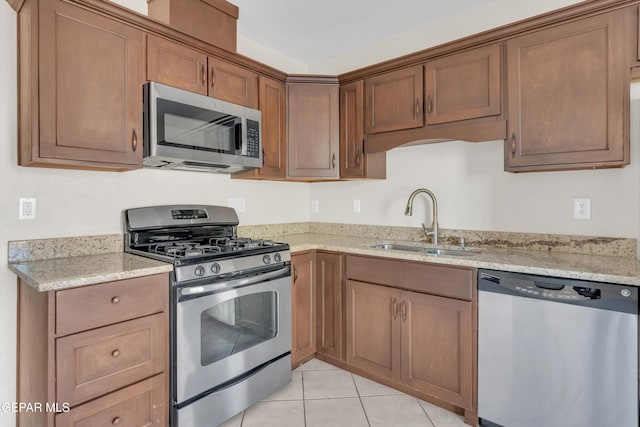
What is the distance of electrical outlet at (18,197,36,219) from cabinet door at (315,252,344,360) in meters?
1.67

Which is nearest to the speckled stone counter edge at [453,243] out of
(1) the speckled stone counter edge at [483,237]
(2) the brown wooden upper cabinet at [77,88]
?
(1) the speckled stone counter edge at [483,237]

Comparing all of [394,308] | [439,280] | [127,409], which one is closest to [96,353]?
[127,409]

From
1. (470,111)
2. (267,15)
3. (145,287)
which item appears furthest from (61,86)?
(470,111)

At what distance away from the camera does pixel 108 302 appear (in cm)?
143

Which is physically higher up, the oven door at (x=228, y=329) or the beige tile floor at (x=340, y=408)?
the oven door at (x=228, y=329)

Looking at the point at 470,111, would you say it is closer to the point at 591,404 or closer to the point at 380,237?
the point at 380,237

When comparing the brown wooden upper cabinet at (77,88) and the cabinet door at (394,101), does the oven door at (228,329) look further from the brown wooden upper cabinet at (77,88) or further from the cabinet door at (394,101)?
the cabinet door at (394,101)

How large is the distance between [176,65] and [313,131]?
42.3 inches

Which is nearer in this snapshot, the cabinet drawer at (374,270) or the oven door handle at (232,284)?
the oven door handle at (232,284)

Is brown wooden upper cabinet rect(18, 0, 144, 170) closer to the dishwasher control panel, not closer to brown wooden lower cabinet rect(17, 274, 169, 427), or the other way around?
brown wooden lower cabinet rect(17, 274, 169, 427)

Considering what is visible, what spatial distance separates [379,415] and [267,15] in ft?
9.01

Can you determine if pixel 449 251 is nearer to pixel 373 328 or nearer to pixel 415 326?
pixel 415 326

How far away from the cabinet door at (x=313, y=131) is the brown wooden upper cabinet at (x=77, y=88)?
112 centimetres

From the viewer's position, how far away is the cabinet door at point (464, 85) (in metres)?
1.98
